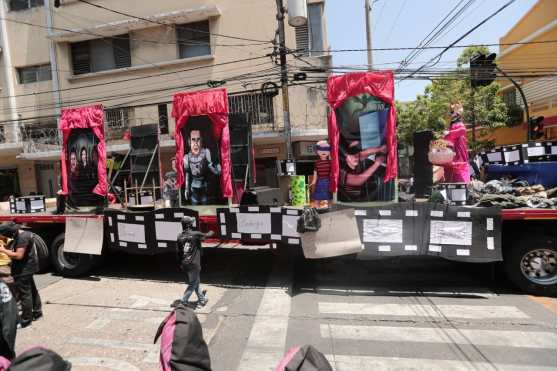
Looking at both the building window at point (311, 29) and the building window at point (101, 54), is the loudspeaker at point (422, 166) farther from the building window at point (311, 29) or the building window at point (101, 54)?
the building window at point (101, 54)

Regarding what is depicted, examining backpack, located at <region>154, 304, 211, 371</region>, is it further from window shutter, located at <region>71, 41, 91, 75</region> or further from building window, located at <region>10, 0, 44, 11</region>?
building window, located at <region>10, 0, 44, 11</region>

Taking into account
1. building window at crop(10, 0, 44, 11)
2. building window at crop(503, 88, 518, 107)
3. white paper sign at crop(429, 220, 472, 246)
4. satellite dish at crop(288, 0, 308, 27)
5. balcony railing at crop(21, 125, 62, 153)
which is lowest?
white paper sign at crop(429, 220, 472, 246)

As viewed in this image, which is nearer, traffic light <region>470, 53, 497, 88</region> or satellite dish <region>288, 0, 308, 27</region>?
traffic light <region>470, 53, 497, 88</region>

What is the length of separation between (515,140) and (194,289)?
2351 centimetres

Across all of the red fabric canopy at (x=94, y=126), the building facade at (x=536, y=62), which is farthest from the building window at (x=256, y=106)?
the building facade at (x=536, y=62)

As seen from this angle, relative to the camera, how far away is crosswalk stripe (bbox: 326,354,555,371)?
3.70m

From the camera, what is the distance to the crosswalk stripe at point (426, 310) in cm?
495

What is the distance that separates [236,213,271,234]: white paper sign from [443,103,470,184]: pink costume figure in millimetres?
3696

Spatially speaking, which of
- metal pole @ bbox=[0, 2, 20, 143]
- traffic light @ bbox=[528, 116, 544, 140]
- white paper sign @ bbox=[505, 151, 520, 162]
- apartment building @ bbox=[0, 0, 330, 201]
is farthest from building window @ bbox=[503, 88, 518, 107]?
metal pole @ bbox=[0, 2, 20, 143]

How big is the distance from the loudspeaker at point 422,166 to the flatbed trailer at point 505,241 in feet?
5.69

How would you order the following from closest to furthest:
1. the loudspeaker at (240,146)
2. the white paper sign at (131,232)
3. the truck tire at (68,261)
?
the white paper sign at (131,232)
the truck tire at (68,261)
the loudspeaker at (240,146)

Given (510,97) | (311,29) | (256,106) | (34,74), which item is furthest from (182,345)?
(510,97)

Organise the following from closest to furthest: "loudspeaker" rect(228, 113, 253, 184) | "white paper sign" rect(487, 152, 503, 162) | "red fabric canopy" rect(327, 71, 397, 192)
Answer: "red fabric canopy" rect(327, 71, 397, 192), "loudspeaker" rect(228, 113, 253, 184), "white paper sign" rect(487, 152, 503, 162)

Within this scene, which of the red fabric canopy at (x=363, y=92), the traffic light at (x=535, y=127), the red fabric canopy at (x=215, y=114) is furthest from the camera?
the traffic light at (x=535, y=127)
